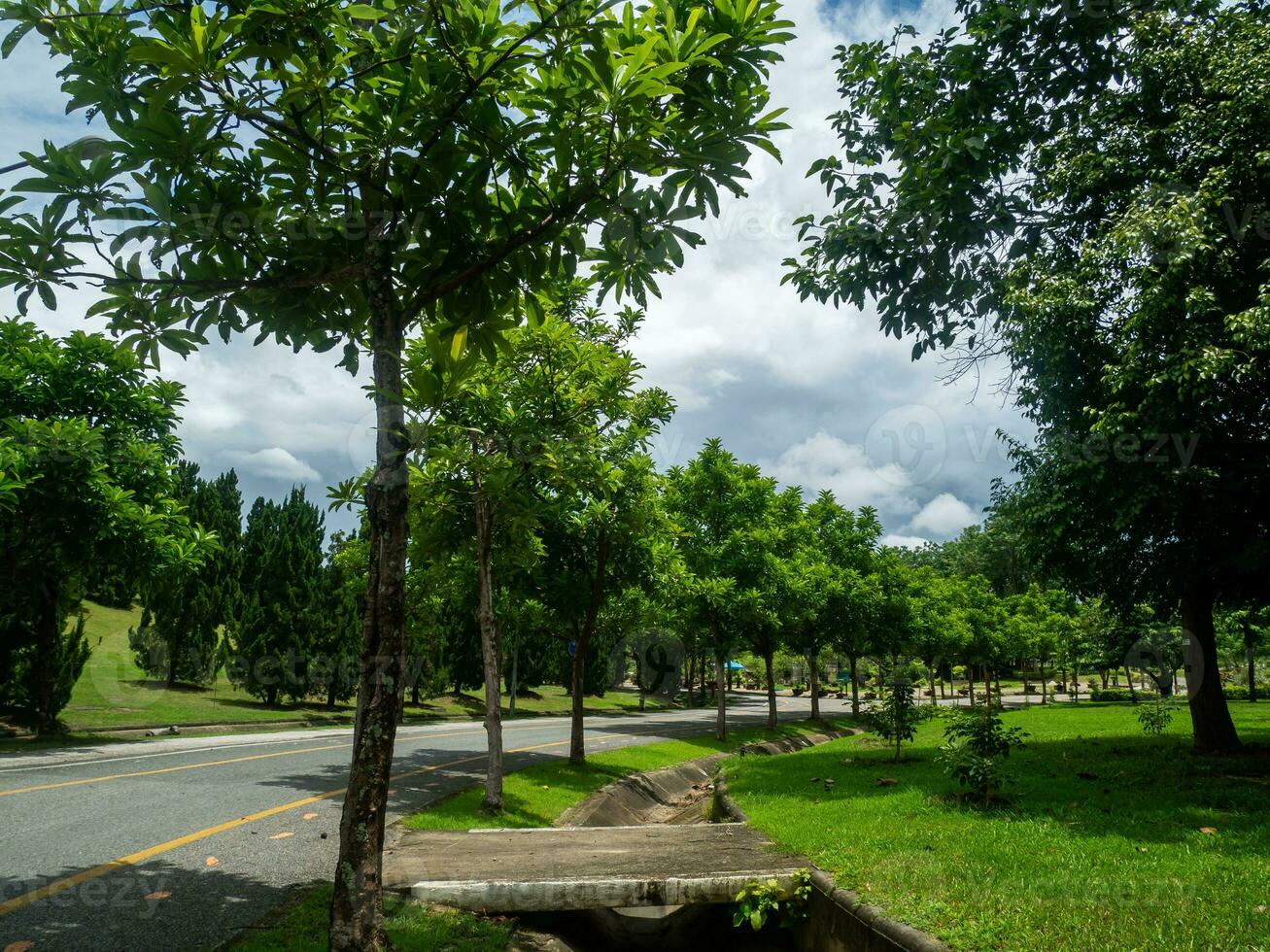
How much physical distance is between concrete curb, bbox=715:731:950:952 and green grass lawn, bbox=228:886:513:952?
2.58 meters

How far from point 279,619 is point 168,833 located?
2328 centimetres

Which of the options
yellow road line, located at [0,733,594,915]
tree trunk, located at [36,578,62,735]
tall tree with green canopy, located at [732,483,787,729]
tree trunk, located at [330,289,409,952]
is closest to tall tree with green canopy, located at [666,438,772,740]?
tall tree with green canopy, located at [732,483,787,729]

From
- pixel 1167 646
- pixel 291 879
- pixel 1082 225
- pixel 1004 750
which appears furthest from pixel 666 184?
pixel 1167 646

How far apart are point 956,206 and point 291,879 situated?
34.0 ft

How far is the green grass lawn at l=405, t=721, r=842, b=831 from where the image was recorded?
10.4 m

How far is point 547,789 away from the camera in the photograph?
13.6 meters

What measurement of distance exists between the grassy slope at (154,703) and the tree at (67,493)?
2.18 metres

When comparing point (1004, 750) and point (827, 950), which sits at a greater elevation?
point (1004, 750)

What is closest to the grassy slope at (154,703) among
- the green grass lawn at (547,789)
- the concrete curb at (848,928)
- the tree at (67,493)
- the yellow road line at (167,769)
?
the tree at (67,493)

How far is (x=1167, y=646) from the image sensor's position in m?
32.9

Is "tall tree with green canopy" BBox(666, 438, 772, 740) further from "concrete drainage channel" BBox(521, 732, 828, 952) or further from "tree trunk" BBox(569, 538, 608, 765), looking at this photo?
"concrete drainage channel" BBox(521, 732, 828, 952)

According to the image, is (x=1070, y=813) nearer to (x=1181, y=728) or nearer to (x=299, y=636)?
(x=1181, y=728)

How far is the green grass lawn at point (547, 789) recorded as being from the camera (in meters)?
10.4

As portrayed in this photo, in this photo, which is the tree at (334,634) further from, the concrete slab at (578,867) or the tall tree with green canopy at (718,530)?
the concrete slab at (578,867)
